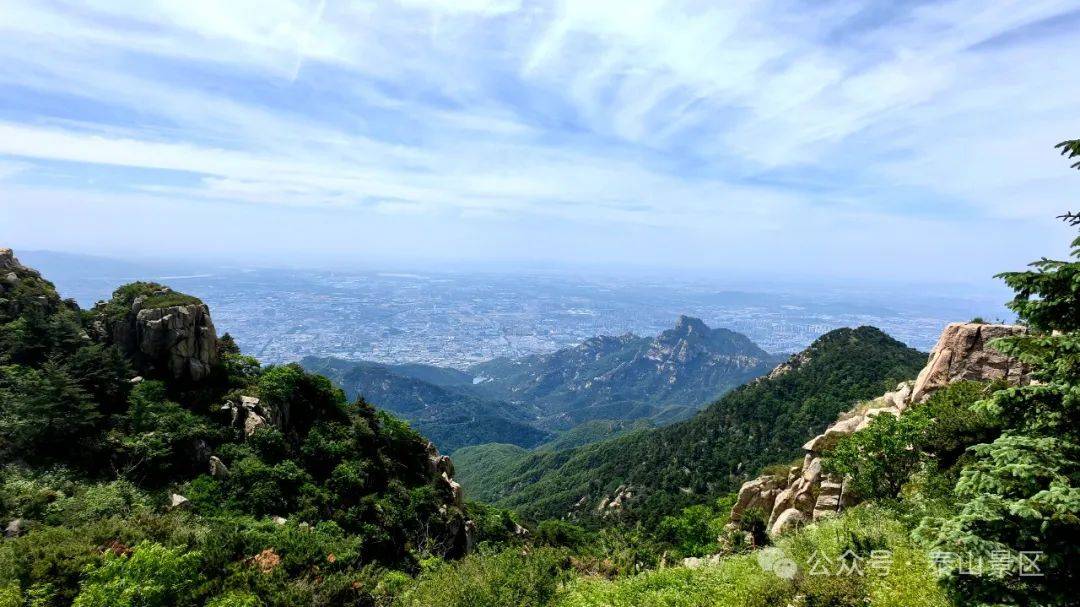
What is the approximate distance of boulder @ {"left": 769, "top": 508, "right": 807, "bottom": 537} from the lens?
2386 centimetres

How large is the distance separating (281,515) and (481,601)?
1580 centimetres

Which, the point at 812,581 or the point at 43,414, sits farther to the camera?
the point at 43,414

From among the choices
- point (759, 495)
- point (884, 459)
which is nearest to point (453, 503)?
point (759, 495)

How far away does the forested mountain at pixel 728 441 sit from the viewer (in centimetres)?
6962

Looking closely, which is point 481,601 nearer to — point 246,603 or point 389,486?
point 246,603

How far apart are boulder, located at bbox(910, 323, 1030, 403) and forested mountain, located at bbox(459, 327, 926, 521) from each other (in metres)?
36.1

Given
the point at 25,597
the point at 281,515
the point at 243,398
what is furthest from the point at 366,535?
the point at 25,597

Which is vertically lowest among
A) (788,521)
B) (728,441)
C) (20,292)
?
(728,441)

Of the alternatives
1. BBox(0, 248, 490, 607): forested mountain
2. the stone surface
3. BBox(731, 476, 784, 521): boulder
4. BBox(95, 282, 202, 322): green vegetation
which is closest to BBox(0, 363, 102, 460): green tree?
BBox(0, 248, 490, 607): forested mountain

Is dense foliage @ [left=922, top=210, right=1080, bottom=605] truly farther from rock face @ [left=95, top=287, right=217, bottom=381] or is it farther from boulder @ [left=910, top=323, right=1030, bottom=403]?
rock face @ [left=95, top=287, right=217, bottom=381]

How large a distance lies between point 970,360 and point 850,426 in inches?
287

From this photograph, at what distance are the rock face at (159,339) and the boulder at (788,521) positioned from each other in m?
37.1

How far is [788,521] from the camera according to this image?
2450 centimetres

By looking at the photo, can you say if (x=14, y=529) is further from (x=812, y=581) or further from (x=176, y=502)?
(x=812, y=581)
